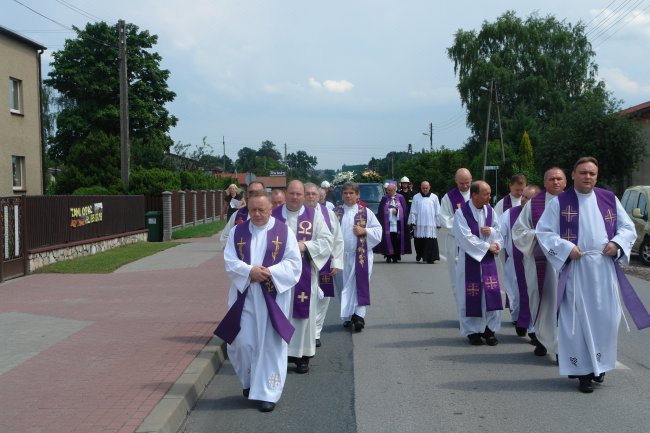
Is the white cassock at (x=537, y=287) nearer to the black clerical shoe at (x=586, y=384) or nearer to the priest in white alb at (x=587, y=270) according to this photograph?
the priest in white alb at (x=587, y=270)

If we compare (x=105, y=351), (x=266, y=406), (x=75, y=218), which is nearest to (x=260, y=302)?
(x=266, y=406)

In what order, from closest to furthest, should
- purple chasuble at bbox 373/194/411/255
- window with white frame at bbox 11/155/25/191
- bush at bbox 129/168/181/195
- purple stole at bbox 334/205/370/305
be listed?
purple stole at bbox 334/205/370/305 < purple chasuble at bbox 373/194/411/255 < bush at bbox 129/168/181/195 < window with white frame at bbox 11/155/25/191

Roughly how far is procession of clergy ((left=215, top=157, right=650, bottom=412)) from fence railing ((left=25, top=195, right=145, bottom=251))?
8273 millimetres

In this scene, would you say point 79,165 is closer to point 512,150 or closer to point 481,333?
point 512,150

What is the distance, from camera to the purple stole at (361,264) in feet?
30.4

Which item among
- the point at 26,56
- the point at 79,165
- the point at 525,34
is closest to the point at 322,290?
the point at 26,56

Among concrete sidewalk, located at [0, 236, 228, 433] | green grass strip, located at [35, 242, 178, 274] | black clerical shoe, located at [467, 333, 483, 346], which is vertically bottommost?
black clerical shoe, located at [467, 333, 483, 346]

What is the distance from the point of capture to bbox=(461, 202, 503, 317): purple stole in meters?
8.36

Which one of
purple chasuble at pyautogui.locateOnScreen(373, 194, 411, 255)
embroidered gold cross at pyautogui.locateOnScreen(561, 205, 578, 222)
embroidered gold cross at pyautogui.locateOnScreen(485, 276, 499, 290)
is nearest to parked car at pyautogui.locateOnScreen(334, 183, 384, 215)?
purple chasuble at pyautogui.locateOnScreen(373, 194, 411, 255)

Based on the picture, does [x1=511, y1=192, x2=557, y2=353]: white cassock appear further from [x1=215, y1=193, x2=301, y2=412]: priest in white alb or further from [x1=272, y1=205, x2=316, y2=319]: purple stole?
[x1=215, y1=193, x2=301, y2=412]: priest in white alb

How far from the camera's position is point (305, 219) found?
752 cm

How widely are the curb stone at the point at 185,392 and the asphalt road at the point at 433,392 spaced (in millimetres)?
96

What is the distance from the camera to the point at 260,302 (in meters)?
6.06

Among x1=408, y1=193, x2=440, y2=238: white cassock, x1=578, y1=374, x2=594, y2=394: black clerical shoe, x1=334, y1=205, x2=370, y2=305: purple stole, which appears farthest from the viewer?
x1=408, y1=193, x2=440, y2=238: white cassock
